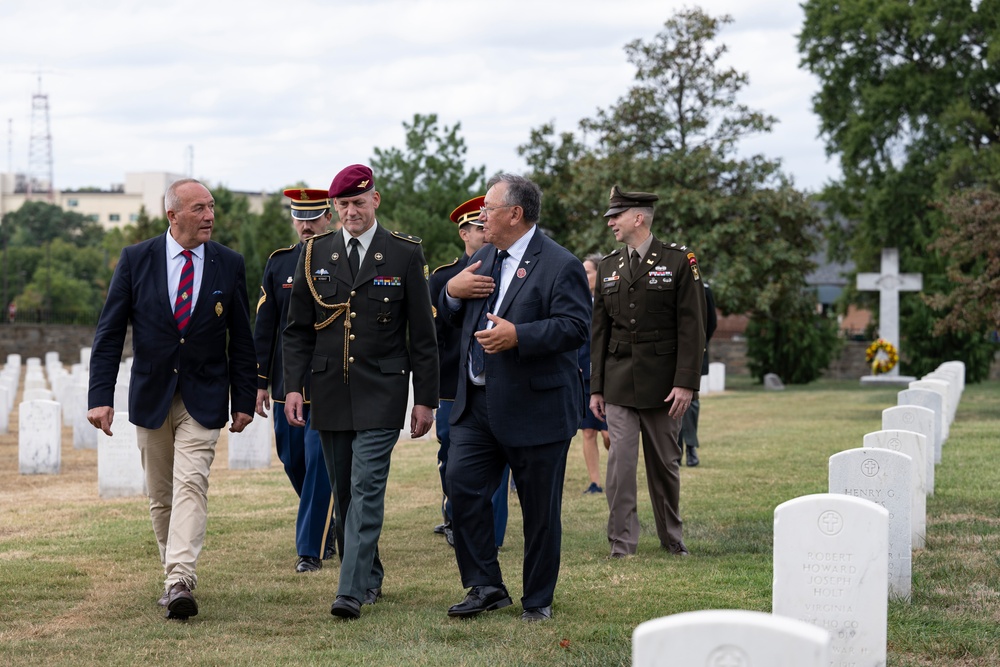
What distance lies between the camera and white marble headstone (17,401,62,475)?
14227 mm

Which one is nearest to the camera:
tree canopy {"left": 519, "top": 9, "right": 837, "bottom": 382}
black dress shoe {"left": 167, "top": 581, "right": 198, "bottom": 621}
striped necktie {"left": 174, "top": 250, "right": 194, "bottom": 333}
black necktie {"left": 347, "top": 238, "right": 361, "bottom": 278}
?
black dress shoe {"left": 167, "top": 581, "right": 198, "bottom": 621}

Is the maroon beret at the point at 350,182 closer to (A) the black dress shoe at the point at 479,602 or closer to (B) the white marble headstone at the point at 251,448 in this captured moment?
(A) the black dress shoe at the point at 479,602

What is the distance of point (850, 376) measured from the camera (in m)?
44.5

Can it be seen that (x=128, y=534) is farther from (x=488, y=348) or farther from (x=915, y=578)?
(x=915, y=578)

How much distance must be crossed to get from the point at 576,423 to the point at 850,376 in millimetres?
39589

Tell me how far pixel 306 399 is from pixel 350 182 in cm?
163

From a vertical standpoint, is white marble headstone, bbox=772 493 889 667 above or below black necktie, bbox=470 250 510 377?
below

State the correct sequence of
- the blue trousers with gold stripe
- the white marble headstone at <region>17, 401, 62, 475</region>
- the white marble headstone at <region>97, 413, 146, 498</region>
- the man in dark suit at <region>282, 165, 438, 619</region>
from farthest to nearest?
1. the white marble headstone at <region>17, 401, 62, 475</region>
2. the white marble headstone at <region>97, 413, 146, 498</region>
3. the blue trousers with gold stripe
4. the man in dark suit at <region>282, 165, 438, 619</region>

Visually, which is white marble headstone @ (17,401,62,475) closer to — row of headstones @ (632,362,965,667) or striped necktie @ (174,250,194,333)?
striped necktie @ (174,250,194,333)

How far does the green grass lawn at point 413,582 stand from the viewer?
5.89 m

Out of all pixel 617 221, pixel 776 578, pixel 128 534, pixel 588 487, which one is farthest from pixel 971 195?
pixel 776 578

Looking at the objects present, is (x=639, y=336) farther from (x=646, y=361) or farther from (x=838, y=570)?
(x=838, y=570)

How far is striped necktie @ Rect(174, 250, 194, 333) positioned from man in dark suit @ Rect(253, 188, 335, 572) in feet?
2.54

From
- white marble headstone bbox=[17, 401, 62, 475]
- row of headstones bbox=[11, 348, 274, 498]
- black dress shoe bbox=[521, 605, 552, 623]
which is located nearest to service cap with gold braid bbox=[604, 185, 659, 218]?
black dress shoe bbox=[521, 605, 552, 623]
